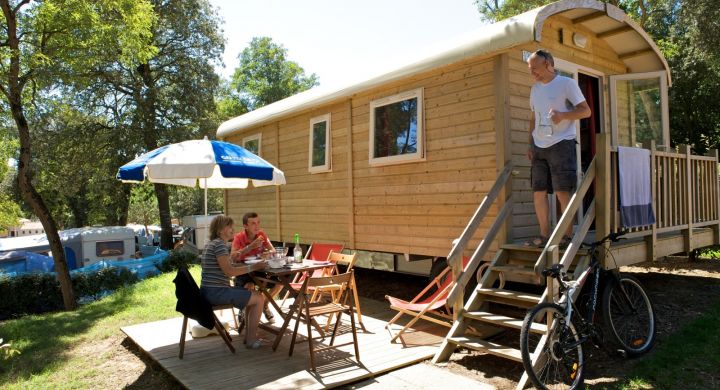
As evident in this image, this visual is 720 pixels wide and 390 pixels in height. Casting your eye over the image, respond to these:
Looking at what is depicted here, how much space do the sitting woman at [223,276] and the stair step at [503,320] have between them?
2.06 m

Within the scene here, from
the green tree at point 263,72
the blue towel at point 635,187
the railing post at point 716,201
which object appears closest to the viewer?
the blue towel at point 635,187

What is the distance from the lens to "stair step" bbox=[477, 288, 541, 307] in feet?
13.9

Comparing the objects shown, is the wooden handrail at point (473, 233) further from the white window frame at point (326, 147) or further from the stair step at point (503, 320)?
the white window frame at point (326, 147)

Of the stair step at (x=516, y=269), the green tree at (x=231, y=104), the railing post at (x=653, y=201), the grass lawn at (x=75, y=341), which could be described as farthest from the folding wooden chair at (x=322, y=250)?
the green tree at (x=231, y=104)

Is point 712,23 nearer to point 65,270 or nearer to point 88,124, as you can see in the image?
point 65,270

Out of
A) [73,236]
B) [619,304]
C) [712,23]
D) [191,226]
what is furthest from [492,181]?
[191,226]

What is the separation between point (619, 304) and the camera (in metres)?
4.39

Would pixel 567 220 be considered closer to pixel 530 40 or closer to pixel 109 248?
pixel 530 40

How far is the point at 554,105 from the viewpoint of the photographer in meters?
4.55

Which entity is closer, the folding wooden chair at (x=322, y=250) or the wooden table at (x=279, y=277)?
the wooden table at (x=279, y=277)

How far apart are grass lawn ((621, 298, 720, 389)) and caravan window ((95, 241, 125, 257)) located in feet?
61.3

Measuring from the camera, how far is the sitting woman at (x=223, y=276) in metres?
4.66

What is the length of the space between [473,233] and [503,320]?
1080 millimetres

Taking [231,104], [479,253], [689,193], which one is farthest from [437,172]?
[231,104]
